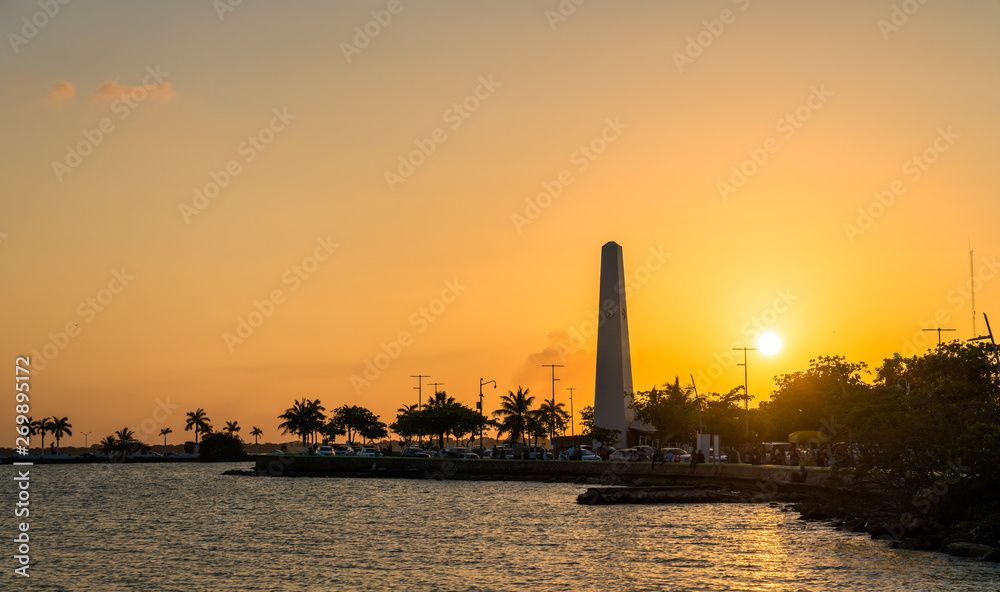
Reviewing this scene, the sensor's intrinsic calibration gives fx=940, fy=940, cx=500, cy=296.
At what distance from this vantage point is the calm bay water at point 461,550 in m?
33.4

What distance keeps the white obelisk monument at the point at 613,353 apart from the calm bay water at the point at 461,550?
4271cm

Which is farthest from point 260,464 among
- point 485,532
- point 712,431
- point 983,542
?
point 983,542

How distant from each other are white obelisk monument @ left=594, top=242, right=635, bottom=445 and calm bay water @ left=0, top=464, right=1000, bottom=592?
42711mm

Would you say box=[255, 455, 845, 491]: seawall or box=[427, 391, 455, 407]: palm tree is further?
box=[427, 391, 455, 407]: palm tree

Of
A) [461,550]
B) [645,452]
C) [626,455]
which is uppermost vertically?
[645,452]

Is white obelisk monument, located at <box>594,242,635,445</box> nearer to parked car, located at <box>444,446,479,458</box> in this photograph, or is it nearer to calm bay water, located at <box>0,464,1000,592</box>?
parked car, located at <box>444,446,479,458</box>

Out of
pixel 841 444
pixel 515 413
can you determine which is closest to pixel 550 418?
Answer: pixel 515 413

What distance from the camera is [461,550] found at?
139ft

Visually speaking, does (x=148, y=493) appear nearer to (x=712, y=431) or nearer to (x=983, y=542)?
(x=712, y=431)

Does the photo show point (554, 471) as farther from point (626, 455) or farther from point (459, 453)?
point (459, 453)

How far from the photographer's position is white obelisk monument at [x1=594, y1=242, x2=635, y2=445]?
108938 mm

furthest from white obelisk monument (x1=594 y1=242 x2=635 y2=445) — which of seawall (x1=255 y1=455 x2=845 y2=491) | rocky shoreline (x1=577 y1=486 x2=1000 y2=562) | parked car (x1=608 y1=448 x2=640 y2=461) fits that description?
rocky shoreline (x1=577 y1=486 x2=1000 y2=562)

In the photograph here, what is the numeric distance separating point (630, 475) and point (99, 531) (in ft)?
157

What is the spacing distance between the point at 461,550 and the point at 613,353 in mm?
71247
